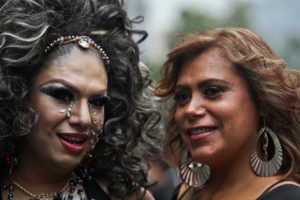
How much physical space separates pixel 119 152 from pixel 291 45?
643 inches

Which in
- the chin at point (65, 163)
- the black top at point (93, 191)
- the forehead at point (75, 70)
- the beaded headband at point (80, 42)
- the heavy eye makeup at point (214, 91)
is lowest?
the black top at point (93, 191)

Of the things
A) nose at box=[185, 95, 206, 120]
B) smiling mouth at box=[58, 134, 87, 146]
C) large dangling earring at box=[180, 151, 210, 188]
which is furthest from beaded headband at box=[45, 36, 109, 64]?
large dangling earring at box=[180, 151, 210, 188]

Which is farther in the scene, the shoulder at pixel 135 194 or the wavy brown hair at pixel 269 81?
the shoulder at pixel 135 194

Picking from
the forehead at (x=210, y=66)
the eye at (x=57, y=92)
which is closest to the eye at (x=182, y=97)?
the forehead at (x=210, y=66)

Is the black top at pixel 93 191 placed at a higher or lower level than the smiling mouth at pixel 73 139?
lower

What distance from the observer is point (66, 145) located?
2.85 meters

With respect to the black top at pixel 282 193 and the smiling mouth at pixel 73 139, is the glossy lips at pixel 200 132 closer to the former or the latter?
the black top at pixel 282 193

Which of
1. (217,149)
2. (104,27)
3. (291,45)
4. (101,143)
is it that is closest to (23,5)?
(104,27)

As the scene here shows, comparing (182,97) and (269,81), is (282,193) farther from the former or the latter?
(182,97)

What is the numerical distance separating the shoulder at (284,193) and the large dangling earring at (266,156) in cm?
19

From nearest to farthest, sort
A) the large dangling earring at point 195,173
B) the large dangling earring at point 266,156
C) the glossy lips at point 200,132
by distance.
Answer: the large dangling earring at point 266,156 → the glossy lips at point 200,132 → the large dangling earring at point 195,173

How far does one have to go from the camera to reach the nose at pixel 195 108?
9.99 ft

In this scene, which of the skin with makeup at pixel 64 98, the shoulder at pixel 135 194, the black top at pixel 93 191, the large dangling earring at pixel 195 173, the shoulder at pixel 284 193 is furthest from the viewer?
the large dangling earring at pixel 195 173

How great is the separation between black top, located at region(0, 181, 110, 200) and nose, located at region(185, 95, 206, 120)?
2.82 feet
